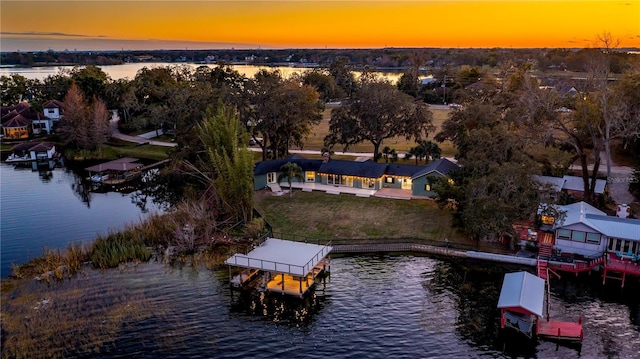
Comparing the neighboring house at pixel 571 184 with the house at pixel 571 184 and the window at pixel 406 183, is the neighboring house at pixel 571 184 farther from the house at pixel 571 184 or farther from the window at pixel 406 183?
the window at pixel 406 183

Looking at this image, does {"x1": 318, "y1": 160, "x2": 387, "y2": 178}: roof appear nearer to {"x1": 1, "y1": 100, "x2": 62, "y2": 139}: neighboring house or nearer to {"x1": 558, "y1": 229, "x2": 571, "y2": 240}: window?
{"x1": 558, "y1": 229, "x2": 571, "y2": 240}: window

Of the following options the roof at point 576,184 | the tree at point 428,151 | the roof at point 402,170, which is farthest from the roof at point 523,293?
the tree at point 428,151

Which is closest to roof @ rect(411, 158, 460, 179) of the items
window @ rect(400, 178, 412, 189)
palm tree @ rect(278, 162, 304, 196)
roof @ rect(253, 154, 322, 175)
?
window @ rect(400, 178, 412, 189)

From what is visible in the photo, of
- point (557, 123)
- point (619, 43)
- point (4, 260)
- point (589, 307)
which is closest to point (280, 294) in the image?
point (589, 307)

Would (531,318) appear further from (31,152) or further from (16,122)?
(16,122)

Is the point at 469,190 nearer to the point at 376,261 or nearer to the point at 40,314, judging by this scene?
the point at 376,261
